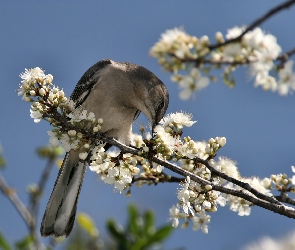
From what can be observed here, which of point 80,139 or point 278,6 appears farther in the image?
point 80,139

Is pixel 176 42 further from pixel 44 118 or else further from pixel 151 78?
pixel 151 78

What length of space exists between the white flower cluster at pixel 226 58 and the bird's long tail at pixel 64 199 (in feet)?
10.0

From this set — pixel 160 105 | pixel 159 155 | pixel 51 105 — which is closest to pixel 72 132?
pixel 51 105

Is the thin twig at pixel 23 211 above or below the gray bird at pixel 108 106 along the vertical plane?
below

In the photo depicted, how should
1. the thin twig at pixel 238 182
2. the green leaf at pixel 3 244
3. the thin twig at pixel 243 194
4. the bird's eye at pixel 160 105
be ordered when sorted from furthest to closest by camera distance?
the bird's eye at pixel 160 105 < the green leaf at pixel 3 244 < the thin twig at pixel 238 182 < the thin twig at pixel 243 194

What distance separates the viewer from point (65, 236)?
17.0 ft

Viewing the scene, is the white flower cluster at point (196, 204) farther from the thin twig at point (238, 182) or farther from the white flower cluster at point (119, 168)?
the white flower cluster at point (119, 168)

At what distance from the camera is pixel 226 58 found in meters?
2.46

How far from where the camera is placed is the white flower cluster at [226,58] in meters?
2.42

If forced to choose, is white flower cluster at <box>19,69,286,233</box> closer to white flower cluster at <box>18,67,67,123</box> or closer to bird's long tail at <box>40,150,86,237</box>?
white flower cluster at <box>18,67,67,123</box>

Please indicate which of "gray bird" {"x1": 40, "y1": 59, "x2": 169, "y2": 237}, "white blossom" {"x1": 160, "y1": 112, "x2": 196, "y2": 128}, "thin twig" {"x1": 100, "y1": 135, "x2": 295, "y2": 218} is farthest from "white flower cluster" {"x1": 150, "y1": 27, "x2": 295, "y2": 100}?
"gray bird" {"x1": 40, "y1": 59, "x2": 169, "y2": 237}

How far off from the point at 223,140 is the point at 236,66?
1517 millimetres

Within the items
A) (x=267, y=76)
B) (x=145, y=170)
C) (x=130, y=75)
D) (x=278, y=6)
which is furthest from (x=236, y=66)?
(x=130, y=75)

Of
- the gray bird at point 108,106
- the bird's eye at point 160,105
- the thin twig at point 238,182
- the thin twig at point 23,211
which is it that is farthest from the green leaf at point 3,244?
the bird's eye at point 160,105
